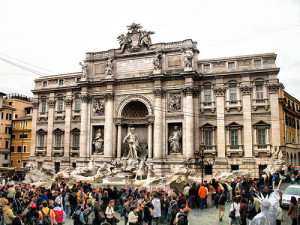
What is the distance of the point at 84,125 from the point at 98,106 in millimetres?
2719

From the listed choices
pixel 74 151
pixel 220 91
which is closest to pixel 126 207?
pixel 220 91

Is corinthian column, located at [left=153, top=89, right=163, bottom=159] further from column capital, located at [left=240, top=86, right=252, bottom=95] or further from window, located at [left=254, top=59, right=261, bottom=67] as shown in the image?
window, located at [left=254, top=59, right=261, bottom=67]

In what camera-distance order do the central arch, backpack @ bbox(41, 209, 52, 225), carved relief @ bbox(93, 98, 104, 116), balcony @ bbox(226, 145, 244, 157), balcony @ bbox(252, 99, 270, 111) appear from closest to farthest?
backpack @ bbox(41, 209, 52, 225) < balcony @ bbox(252, 99, 270, 111) < balcony @ bbox(226, 145, 244, 157) < the central arch < carved relief @ bbox(93, 98, 104, 116)

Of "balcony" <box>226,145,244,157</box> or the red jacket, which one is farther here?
"balcony" <box>226,145,244,157</box>

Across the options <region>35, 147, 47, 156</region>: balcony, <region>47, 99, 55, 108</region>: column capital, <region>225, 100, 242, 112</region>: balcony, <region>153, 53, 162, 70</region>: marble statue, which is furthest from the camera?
<region>47, 99, 55, 108</region>: column capital

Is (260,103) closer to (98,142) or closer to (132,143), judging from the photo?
(132,143)

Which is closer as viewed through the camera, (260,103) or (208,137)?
(260,103)

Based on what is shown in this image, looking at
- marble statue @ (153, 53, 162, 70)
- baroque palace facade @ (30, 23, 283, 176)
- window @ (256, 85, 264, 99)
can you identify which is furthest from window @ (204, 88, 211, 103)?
marble statue @ (153, 53, 162, 70)

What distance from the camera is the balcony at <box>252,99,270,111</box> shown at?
29811 millimetres

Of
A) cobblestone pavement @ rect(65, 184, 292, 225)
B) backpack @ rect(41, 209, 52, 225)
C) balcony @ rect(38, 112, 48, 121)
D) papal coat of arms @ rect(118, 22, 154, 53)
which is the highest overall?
papal coat of arms @ rect(118, 22, 154, 53)

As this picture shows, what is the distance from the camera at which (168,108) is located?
106 feet

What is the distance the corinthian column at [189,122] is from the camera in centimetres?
3028

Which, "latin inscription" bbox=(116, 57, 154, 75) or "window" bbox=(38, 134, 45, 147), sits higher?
"latin inscription" bbox=(116, 57, 154, 75)

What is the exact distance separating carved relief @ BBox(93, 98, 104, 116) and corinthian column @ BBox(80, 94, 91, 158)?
0.93m
